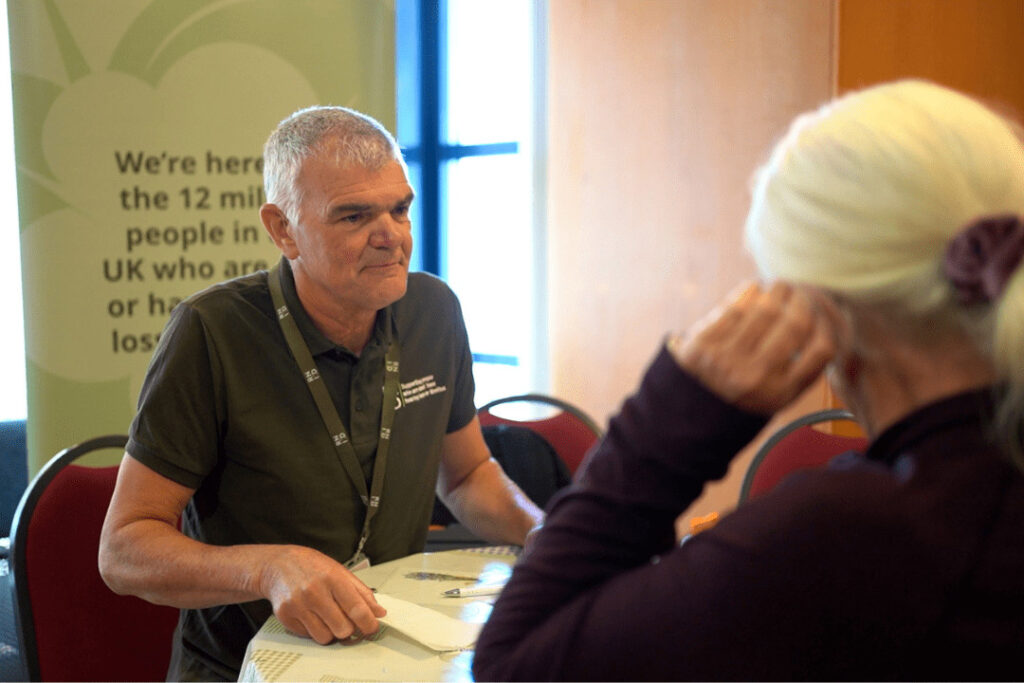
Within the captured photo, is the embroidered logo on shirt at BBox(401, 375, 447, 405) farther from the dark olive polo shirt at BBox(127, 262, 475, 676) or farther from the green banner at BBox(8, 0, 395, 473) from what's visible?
the green banner at BBox(8, 0, 395, 473)

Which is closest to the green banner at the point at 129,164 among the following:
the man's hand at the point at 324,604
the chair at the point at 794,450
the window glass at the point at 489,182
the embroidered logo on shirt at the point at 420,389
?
the embroidered logo on shirt at the point at 420,389

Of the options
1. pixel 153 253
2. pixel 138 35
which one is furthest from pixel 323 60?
pixel 153 253

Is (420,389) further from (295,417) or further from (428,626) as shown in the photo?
(428,626)

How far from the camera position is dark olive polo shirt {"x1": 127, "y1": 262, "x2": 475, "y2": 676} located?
5.65 feet

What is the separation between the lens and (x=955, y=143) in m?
0.75

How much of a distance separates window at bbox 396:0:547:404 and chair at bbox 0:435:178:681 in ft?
10.3

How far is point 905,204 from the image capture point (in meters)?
0.74

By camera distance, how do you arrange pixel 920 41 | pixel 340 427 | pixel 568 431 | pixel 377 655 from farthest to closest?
pixel 920 41 < pixel 568 431 < pixel 340 427 < pixel 377 655

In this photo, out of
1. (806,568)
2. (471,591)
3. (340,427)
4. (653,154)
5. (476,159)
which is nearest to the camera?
(806,568)

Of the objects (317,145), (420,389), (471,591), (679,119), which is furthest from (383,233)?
(679,119)

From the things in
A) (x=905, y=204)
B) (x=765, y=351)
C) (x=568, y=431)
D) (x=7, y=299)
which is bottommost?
(x=568, y=431)

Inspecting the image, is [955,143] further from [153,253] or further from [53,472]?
[153,253]

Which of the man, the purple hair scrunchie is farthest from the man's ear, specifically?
the purple hair scrunchie

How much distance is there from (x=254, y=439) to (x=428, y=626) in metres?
0.56
